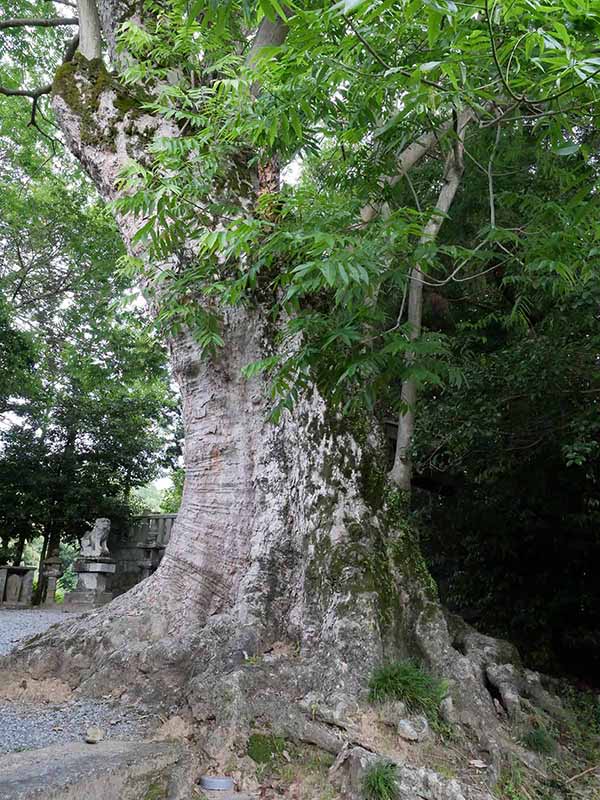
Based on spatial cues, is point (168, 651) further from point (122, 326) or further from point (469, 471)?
Result: point (122, 326)

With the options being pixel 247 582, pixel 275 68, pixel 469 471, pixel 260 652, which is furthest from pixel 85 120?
pixel 469 471

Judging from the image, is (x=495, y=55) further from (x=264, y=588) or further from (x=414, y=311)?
(x=414, y=311)

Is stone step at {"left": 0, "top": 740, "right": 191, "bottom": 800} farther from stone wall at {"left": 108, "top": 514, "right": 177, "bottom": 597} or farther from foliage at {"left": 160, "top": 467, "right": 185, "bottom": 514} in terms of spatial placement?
foliage at {"left": 160, "top": 467, "right": 185, "bottom": 514}

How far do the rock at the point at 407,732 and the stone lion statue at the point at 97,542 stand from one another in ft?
32.6

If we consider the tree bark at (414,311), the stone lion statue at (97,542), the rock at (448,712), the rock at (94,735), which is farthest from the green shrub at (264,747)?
the stone lion statue at (97,542)

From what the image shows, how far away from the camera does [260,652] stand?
342cm

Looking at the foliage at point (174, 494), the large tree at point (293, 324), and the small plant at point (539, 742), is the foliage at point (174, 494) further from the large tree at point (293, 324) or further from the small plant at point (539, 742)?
the small plant at point (539, 742)

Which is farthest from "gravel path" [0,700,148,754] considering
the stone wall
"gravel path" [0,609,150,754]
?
the stone wall

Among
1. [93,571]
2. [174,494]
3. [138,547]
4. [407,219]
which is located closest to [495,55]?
[407,219]

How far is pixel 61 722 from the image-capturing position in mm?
3127

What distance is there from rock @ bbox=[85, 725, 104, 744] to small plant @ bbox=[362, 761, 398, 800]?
127cm

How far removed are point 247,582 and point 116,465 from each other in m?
11.0

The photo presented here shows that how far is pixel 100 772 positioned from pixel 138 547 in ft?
37.4

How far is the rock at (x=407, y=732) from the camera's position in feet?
9.25
